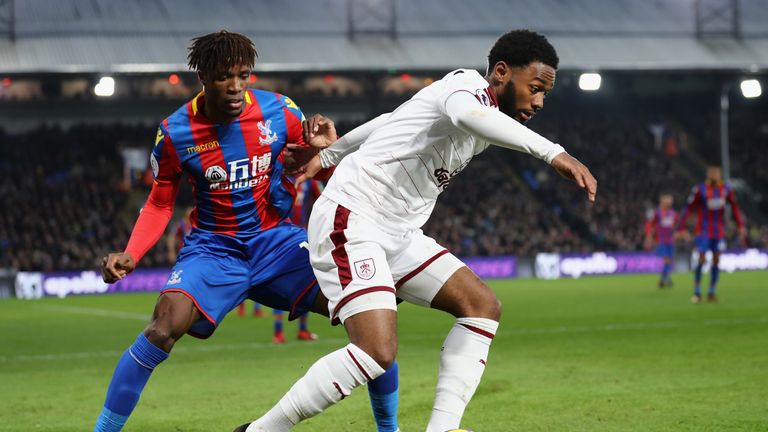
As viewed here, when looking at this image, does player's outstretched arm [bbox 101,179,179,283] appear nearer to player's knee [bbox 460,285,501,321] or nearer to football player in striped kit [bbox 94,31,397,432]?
football player in striped kit [bbox 94,31,397,432]

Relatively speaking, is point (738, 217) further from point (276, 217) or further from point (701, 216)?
point (276, 217)

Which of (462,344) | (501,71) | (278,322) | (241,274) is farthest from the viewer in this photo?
(278,322)

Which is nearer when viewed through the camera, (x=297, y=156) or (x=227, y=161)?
(x=227, y=161)

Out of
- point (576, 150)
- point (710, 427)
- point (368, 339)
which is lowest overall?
point (710, 427)

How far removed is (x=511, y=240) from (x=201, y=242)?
27774mm

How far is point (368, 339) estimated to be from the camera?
4.55 m

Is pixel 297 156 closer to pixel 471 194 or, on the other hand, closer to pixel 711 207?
pixel 711 207

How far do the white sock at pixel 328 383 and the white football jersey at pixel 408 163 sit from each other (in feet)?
2.18

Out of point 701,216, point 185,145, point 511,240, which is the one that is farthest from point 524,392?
point 511,240

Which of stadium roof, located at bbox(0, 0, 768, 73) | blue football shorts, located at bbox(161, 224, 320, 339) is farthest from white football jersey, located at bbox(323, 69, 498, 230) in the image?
stadium roof, located at bbox(0, 0, 768, 73)

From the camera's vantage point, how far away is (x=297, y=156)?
572 centimetres

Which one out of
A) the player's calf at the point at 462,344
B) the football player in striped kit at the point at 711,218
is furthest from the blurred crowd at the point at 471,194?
the player's calf at the point at 462,344

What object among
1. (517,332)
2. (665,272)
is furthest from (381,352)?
(665,272)

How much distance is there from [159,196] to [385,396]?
5.28ft
